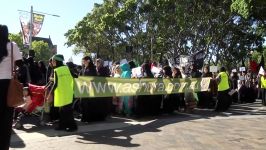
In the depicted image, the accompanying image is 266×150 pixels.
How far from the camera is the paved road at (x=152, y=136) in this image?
9039mm

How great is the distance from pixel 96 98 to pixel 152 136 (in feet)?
9.53

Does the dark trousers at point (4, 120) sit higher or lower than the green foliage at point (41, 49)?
lower

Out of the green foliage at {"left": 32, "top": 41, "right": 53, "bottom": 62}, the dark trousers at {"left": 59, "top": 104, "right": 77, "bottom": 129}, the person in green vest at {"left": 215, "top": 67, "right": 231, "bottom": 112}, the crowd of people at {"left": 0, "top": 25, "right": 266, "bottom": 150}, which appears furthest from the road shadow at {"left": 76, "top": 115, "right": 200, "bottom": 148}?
the green foliage at {"left": 32, "top": 41, "right": 53, "bottom": 62}

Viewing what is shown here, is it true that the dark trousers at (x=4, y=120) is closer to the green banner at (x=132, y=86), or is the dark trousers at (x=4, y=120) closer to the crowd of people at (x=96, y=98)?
the crowd of people at (x=96, y=98)

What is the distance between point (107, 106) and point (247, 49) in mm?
32050

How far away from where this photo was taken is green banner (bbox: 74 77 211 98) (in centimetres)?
1206

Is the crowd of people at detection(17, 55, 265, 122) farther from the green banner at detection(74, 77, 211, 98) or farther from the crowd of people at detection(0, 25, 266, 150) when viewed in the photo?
the green banner at detection(74, 77, 211, 98)

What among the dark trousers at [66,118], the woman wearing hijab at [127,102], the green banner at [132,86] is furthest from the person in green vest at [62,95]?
the woman wearing hijab at [127,102]

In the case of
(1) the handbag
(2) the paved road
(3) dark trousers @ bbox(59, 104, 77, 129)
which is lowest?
(2) the paved road

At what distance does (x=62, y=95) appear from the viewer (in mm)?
10867

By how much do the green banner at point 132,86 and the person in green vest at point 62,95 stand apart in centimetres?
88

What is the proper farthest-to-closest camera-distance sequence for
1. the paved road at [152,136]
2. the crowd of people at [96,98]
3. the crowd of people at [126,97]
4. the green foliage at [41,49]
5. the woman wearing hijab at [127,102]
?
the green foliage at [41,49] → the woman wearing hijab at [127,102] → the crowd of people at [126,97] → the paved road at [152,136] → the crowd of people at [96,98]

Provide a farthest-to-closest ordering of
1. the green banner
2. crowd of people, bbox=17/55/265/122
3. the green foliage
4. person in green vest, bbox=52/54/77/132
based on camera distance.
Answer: the green foliage, crowd of people, bbox=17/55/265/122, the green banner, person in green vest, bbox=52/54/77/132

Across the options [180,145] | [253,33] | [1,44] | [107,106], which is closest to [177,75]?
[107,106]
